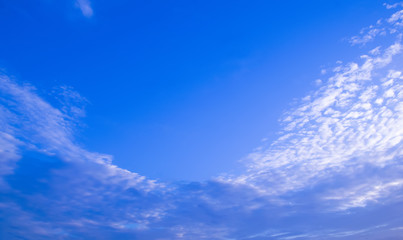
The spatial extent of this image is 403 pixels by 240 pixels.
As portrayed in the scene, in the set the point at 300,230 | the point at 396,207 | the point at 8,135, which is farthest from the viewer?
the point at 300,230

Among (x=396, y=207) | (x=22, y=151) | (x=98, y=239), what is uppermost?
(x=22, y=151)

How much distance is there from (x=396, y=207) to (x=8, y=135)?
5996 centimetres

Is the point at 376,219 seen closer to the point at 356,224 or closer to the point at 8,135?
the point at 356,224

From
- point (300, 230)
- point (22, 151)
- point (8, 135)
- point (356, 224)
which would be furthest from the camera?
point (300, 230)

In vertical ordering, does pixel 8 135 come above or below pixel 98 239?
above

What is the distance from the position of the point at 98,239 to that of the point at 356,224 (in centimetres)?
5308

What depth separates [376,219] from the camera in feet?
160

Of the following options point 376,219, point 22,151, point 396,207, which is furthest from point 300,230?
point 22,151

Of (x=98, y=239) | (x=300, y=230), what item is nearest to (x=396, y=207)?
(x=300, y=230)

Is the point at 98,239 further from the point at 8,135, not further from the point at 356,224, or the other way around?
the point at 356,224

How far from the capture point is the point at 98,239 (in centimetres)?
4828

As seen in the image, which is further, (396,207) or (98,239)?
(98,239)

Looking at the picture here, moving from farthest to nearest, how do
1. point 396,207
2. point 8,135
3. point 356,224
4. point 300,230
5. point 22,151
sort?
point 300,230 → point 356,224 → point 396,207 → point 22,151 → point 8,135

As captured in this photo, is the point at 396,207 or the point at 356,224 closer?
the point at 396,207
